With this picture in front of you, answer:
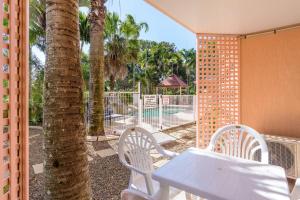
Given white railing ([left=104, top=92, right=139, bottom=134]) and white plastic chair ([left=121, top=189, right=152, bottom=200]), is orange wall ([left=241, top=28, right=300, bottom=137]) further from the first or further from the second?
white railing ([left=104, top=92, right=139, bottom=134])

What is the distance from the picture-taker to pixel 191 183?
53.1 inches

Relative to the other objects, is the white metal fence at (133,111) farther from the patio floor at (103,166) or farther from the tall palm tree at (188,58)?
the tall palm tree at (188,58)

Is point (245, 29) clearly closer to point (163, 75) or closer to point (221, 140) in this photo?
point (221, 140)

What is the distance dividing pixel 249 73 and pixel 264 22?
0.93 m

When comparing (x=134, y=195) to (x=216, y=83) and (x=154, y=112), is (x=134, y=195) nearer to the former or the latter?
(x=216, y=83)

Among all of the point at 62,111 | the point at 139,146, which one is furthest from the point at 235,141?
the point at 62,111

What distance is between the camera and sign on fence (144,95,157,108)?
6.43m

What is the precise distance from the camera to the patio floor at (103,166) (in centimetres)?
272

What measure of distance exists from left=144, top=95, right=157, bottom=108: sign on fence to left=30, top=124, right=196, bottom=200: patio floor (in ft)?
4.61

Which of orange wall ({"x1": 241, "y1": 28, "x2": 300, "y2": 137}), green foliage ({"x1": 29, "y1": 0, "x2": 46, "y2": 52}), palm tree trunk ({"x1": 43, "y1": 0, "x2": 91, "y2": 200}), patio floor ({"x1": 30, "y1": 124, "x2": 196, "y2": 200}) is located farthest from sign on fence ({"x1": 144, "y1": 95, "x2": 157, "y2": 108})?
palm tree trunk ({"x1": 43, "y1": 0, "x2": 91, "y2": 200})

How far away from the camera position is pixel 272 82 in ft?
10.6
